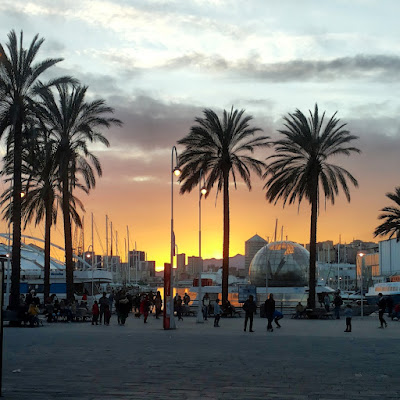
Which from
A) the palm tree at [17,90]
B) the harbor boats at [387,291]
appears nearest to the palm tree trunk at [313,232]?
the palm tree at [17,90]

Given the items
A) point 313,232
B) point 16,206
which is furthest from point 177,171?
point 313,232

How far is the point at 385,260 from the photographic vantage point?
154500mm

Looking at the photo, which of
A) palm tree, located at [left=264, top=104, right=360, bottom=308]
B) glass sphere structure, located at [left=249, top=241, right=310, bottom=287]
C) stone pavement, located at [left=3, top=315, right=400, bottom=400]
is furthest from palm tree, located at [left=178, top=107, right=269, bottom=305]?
glass sphere structure, located at [left=249, top=241, right=310, bottom=287]

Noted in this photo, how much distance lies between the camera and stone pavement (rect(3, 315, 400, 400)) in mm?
11094

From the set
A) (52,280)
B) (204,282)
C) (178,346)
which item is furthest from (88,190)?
(204,282)

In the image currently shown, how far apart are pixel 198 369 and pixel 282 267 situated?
96607mm

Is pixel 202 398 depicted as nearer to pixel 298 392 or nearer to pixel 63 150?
pixel 298 392

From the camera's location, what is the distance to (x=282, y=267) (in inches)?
4328

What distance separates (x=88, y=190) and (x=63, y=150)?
301 inches

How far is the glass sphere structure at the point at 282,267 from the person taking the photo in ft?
359

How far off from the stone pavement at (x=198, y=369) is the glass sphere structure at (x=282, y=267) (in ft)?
285

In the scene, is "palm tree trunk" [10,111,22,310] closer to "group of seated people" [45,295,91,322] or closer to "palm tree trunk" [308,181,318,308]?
"group of seated people" [45,295,91,322]

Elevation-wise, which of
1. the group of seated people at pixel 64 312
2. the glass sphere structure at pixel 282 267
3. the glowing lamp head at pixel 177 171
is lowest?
the group of seated people at pixel 64 312

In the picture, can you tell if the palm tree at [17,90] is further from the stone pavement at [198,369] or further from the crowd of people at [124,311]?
the stone pavement at [198,369]
